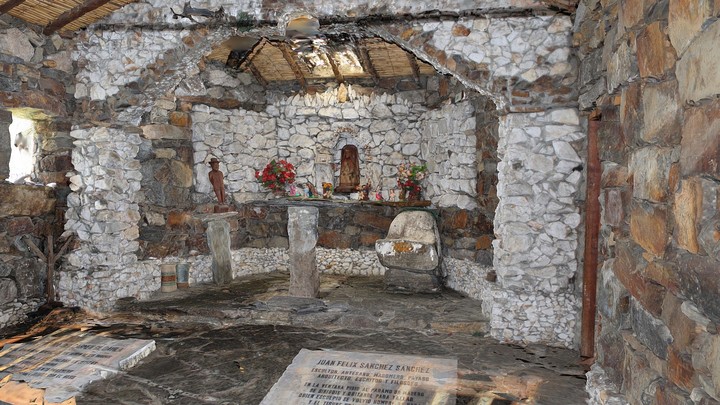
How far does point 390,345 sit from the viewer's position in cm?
542

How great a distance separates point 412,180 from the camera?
8.44 metres

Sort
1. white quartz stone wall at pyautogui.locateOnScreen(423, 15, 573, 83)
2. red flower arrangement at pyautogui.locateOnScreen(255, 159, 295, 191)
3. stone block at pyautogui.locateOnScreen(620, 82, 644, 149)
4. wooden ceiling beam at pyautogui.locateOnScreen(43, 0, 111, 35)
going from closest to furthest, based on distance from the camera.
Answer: stone block at pyautogui.locateOnScreen(620, 82, 644, 149) < white quartz stone wall at pyautogui.locateOnScreen(423, 15, 573, 83) < wooden ceiling beam at pyautogui.locateOnScreen(43, 0, 111, 35) < red flower arrangement at pyautogui.locateOnScreen(255, 159, 295, 191)

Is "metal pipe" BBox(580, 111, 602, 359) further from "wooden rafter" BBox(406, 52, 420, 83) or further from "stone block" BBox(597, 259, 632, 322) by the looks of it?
"wooden rafter" BBox(406, 52, 420, 83)

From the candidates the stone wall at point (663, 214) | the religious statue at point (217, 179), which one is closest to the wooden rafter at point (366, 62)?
the religious statue at point (217, 179)

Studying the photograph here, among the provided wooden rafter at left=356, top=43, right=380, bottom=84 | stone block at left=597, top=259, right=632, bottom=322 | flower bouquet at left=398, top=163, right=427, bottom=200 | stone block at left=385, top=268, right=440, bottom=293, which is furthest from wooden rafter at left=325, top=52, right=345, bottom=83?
stone block at left=597, top=259, right=632, bottom=322

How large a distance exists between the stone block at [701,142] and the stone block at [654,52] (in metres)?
0.41

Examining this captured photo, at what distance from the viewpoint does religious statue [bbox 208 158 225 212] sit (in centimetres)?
825

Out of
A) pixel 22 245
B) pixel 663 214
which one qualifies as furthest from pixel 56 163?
pixel 663 214

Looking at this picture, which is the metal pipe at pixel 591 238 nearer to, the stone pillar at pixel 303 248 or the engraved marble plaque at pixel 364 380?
the engraved marble plaque at pixel 364 380

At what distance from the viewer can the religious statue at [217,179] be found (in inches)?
325

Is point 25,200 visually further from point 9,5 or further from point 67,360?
point 67,360

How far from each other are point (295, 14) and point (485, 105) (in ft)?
9.65

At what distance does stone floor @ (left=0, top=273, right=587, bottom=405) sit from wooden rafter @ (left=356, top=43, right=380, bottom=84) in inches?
147

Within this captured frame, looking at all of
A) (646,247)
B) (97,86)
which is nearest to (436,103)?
(97,86)
